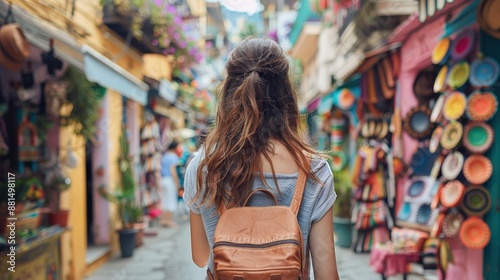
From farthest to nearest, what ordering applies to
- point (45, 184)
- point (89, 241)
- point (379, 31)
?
point (379, 31) < point (89, 241) < point (45, 184)

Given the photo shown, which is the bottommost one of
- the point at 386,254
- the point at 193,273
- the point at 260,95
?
the point at 193,273

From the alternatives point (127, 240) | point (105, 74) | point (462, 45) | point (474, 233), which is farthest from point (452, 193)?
point (127, 240)

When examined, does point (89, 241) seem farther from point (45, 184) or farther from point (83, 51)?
point (83, 51)

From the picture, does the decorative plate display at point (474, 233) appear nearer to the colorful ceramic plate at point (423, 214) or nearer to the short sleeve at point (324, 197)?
the colorful ceramic plate at point (423, 214)

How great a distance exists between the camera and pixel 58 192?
5457mm

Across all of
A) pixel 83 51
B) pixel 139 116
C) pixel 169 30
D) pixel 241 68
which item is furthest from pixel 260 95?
pixel 139 116

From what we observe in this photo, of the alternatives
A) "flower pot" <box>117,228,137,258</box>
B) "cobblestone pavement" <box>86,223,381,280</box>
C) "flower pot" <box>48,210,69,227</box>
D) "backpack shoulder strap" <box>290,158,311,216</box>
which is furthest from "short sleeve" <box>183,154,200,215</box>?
"flower pot" <box>117,228,137,258</box>

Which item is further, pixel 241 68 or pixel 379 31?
pixel 379 31

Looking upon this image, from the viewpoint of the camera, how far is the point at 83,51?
4438 millimetres

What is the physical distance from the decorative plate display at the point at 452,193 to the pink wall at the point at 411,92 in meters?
0.60

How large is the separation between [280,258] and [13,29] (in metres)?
3.04

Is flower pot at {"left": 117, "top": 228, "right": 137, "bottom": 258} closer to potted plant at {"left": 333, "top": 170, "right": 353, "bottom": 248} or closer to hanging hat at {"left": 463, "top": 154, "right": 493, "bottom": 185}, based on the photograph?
potted plant at {"left": 333, "top": 170, "right": 353, "bottom": 248}

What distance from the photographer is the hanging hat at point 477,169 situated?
12.3 feet

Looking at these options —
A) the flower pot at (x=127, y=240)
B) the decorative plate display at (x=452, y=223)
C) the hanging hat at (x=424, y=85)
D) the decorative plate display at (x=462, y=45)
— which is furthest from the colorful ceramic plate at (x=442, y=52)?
the flower pot at (x=127, y=240)
